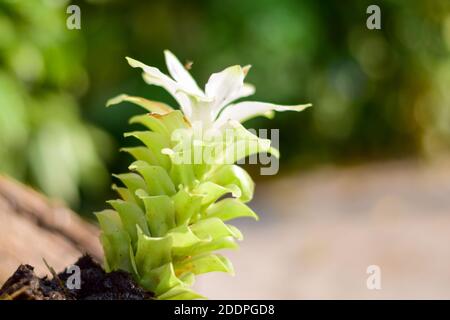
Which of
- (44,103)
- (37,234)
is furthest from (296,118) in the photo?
(37,234)

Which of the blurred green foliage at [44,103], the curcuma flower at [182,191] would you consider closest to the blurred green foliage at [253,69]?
the blurred green foliage at [44,103]

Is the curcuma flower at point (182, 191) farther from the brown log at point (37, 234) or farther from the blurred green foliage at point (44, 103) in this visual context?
the blurred green foliage at point (44, 103)

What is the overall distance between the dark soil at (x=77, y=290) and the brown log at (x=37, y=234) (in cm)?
30

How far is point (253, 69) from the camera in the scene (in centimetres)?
332

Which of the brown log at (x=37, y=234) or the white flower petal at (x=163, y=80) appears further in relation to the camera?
the brown log at (x=37, y=234)

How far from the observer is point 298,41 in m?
3.33

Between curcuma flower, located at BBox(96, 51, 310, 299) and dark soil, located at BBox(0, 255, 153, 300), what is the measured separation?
Answer: 25 millimetres

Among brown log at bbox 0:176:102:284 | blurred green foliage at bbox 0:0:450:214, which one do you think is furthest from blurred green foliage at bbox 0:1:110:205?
brown log at bbox 0:176:102:284

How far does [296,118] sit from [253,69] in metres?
0.46

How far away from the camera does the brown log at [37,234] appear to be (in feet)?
4.06

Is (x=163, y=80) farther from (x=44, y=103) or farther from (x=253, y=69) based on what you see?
(x=253, y=69)

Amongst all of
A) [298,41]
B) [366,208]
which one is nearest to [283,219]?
[366,208]

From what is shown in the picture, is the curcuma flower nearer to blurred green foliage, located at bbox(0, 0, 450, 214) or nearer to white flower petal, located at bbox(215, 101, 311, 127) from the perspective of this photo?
white flower petal, located at bbox(215, 101, 311, 127)
